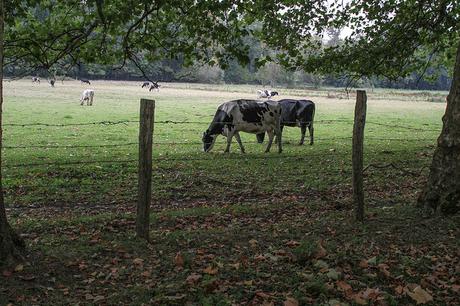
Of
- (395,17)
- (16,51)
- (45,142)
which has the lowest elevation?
(45,142)

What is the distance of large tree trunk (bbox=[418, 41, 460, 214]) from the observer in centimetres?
805

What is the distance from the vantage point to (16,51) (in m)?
13.6

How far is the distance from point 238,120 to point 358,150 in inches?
441

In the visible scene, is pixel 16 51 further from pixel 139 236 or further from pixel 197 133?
pixel 197 133

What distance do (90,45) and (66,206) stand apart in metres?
5.74

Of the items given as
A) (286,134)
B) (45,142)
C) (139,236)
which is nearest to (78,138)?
(45,142)

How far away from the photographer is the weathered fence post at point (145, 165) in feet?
22.9

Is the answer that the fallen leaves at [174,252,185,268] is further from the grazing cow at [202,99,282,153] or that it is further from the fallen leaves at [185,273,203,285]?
the grazing cow at [202,99,282,153]

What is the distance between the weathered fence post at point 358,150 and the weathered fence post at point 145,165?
327 centimetres

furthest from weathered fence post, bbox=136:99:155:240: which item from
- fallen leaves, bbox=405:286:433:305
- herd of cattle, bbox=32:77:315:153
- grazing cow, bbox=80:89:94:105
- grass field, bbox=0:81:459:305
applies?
grazing cow, bbox=80:89:94:105

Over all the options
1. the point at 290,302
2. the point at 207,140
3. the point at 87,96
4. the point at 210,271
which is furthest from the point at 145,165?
the point at 87,96

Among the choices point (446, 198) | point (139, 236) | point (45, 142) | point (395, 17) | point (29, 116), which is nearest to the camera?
point (139, 236)

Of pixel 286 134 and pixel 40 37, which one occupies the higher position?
pixel 40 37

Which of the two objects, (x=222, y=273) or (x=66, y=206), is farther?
(x=66, y=206)
